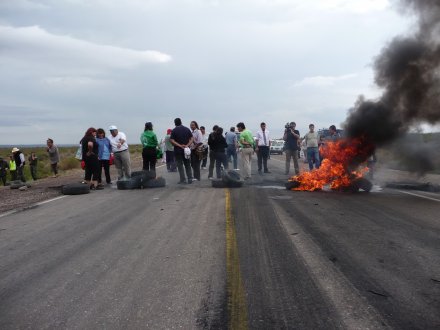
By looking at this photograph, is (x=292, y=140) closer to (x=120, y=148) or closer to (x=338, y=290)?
A: (x=120, y=148)

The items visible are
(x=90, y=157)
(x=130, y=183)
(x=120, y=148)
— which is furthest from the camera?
(x=120, y=148)

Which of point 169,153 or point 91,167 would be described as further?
point 169,153

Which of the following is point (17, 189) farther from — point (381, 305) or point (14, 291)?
point (381, 305)

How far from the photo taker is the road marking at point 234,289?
3312 millimetres

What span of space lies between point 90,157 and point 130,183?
1475 millimetres

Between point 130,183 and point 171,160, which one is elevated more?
point 171,160

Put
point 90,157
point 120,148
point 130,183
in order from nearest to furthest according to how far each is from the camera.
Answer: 1. point 130,183
2. point 90,157
3. point 120,148

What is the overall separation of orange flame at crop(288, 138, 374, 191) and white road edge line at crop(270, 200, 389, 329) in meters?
6.13

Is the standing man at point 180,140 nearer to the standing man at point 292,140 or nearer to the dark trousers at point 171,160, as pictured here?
the standing man at point 292,140

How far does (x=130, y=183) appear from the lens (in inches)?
502

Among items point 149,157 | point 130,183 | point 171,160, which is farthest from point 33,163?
point 130,183

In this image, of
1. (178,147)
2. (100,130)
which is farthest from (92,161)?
(178,147)

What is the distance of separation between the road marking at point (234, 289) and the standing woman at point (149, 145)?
8.00 metres

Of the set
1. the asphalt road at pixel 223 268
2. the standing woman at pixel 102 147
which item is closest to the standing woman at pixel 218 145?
the standing woman at pixel 102 147
